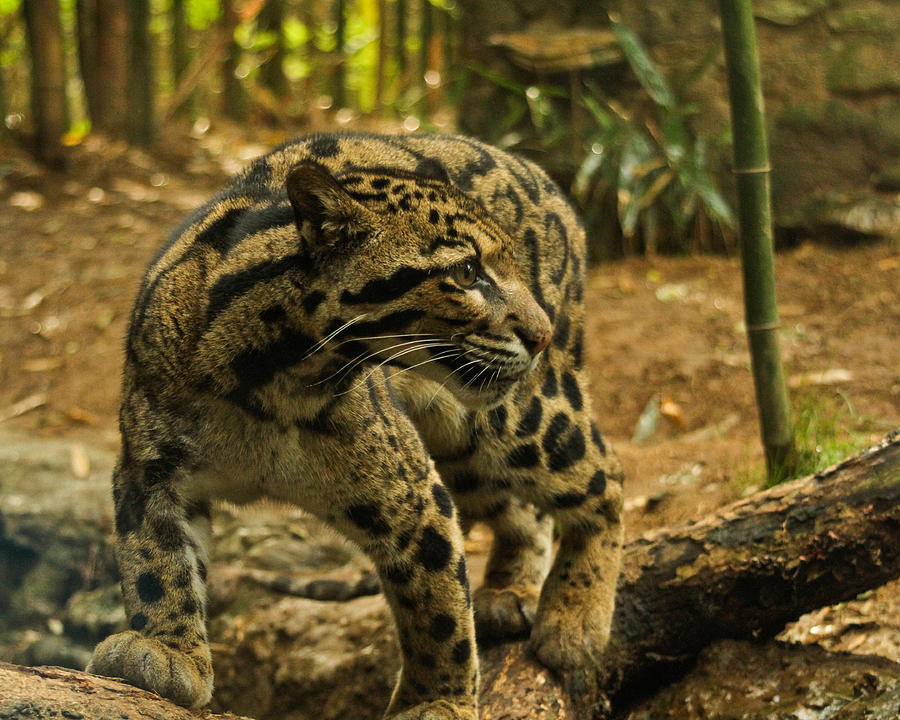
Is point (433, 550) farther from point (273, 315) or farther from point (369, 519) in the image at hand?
point (273, 315)

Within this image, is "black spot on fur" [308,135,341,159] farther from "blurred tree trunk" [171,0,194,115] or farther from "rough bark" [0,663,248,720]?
"blurred tree trunk" [171,0,194,115]

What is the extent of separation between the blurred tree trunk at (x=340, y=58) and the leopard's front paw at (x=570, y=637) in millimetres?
11687

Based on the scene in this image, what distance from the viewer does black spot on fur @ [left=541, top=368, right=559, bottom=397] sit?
427 centimetres

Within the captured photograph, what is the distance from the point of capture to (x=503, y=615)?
441 centimetres

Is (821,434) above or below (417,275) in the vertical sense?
below

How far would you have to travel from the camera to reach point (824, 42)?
9.46m

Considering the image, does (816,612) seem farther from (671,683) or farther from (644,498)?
(644,498)

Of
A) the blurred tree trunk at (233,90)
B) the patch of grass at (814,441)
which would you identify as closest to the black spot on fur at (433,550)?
the patch of grass at (814,441)

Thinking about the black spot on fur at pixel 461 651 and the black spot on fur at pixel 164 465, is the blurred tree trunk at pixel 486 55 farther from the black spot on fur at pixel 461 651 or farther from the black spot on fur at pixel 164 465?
the black spot on fur at pixel 164 465

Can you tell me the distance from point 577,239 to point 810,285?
16.0ft

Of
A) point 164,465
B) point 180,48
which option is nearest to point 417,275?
point 164,465

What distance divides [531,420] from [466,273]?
3.91 feet

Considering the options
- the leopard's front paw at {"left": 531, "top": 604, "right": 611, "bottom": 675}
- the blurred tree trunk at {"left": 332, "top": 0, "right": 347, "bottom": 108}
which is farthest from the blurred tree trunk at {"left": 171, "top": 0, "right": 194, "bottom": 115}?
the leopard's front paw at {"left": 531, "top": 604, "right": 611, "bottom": 675}

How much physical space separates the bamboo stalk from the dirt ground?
1.55ft
